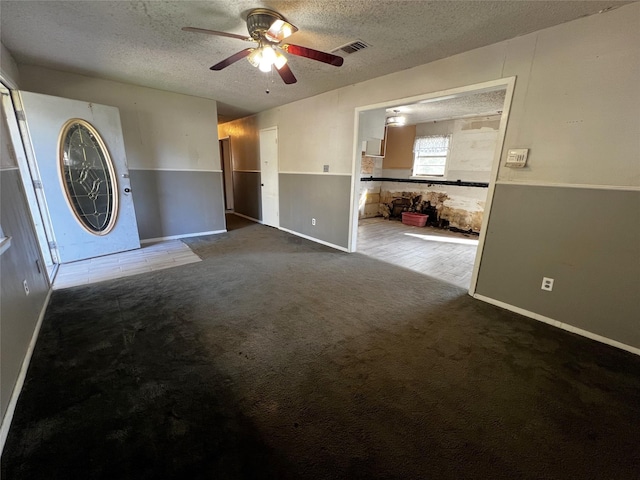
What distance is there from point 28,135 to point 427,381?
4.83 m

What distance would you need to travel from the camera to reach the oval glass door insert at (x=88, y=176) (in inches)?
133

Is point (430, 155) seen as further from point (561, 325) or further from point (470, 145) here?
point (561, 325)

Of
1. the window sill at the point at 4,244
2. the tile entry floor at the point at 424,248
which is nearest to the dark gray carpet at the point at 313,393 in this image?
the window sill at the point at 4,244

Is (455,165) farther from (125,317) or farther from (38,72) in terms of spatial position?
(38,72)

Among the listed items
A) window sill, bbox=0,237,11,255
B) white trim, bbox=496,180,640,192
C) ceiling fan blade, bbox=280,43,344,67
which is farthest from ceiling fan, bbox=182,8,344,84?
window sill, bbox=0,237,11,255

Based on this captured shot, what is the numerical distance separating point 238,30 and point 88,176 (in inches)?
112

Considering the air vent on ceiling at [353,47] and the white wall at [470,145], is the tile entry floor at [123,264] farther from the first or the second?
the white wall at [470,145]

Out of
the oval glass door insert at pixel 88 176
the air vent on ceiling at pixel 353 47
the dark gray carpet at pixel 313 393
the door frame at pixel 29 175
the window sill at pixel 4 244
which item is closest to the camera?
the dark gray carpet at pixel 313 393

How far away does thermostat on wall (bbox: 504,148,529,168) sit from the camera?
2.37 m

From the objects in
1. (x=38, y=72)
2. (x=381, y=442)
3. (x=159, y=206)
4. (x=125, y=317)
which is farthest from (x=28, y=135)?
(x=381, y=442)

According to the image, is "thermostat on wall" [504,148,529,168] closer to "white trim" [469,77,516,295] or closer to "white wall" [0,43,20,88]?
"white trim" [469,77,516,295]

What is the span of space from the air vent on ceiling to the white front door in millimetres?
2817

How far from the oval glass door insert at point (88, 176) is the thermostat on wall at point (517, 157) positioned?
4.82m

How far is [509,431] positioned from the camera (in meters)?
1.40
